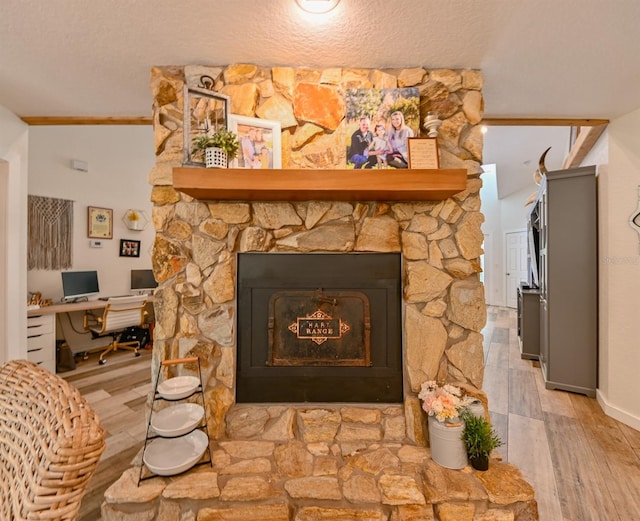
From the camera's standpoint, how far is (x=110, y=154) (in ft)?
13.9

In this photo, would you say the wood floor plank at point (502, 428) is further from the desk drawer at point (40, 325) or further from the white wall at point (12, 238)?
the desk drawer at point (40, 325)

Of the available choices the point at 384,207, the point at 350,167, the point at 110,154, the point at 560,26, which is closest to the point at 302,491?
the point at 384,207

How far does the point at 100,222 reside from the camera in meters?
4.11

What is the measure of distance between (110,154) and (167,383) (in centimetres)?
409

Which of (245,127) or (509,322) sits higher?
(245,127)

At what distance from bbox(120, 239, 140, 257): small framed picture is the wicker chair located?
425 centimetres

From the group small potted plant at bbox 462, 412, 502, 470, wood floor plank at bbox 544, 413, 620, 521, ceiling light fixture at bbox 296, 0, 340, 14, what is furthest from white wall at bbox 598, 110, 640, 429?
ceiling light fixture at bbox 296, 0, 340, 14

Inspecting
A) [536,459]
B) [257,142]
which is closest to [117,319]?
[257,142]

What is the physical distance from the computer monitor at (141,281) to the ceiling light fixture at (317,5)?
435 centimetres

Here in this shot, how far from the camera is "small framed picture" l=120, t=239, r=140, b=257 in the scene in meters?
4.38

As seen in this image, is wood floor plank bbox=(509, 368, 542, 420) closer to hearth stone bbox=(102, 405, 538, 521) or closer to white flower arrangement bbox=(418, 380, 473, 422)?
hearth stone bbox=(102, 405, 538, 521)

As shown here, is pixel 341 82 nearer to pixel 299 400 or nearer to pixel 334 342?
pixel 334 342

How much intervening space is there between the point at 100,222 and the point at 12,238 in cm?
204

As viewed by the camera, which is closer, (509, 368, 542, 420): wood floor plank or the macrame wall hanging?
(509, 368, 542, 420): wood floor plank
